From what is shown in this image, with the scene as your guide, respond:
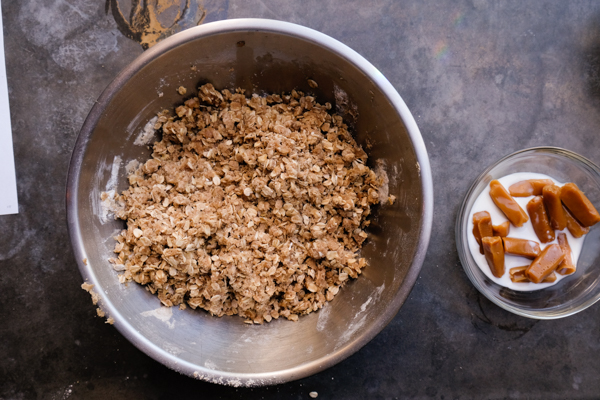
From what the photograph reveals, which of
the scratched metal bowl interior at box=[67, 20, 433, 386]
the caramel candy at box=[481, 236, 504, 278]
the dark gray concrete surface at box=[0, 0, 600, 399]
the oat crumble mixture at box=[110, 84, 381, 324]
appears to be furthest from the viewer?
the dark gray concrete surface at box=[0, 0, 600, 399]

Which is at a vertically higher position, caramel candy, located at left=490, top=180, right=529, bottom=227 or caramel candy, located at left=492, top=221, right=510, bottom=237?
caramel candy, located at left=490, top=180, right=529, bottom=227

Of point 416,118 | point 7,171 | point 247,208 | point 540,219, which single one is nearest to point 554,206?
point 540,219

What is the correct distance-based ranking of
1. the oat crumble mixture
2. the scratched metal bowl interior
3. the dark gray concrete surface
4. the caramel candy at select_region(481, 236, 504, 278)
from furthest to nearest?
the dark gray concrete surface
the caramel candy at select_region(481, 236, 504, 278)
the oat crumble mixture
the scratched metal bowl interior

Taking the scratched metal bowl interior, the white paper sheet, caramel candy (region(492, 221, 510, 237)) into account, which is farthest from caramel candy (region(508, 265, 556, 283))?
the white paper sheet

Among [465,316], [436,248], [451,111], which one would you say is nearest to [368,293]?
[436,248]

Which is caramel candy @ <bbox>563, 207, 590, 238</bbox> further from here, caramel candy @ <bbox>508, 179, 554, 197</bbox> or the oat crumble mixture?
the oat crumble mixture

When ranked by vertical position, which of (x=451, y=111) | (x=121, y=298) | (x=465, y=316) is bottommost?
(x=465, y=316)

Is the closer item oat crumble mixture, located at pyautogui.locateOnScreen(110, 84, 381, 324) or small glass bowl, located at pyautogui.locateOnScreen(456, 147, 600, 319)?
oat crumble mixture, located at pyautogui.locateOnScreen(110, 84, 381, 324)

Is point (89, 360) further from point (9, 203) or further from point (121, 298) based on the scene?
point (9, 203)
